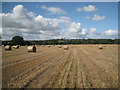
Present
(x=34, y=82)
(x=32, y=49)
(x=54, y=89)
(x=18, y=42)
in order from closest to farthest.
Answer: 1. (x=54, y=89)
2. (x=34, y=82)
3. (x=32, y=49)
4. (x=18, y=42)

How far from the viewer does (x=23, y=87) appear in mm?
5449

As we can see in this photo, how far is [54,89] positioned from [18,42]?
95.3 m

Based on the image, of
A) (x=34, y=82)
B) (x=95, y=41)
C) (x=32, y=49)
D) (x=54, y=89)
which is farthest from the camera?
(x=95, y=41)

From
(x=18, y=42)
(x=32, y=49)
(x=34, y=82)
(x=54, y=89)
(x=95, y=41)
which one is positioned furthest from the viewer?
(x=95, y=41)

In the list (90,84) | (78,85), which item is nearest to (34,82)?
(78,85)

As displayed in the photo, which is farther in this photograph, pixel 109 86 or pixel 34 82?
pixel 34 82

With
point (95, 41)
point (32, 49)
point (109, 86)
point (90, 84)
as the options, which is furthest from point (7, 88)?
point (95, 41)

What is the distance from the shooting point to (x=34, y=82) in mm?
6070

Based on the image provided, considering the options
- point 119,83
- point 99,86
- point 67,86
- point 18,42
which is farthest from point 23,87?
point 18,42

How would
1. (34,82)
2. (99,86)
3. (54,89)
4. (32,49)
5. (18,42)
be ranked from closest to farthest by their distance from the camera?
(54,89) → (99,86) → (34,82) → (32,49) → (18,42)

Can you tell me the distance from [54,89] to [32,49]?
21939 mm

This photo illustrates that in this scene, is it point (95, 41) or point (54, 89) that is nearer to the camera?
point (54, 89)

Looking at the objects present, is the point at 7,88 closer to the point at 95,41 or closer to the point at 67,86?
the point at 67,86

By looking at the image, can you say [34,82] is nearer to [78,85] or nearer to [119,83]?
→ [78,85]
